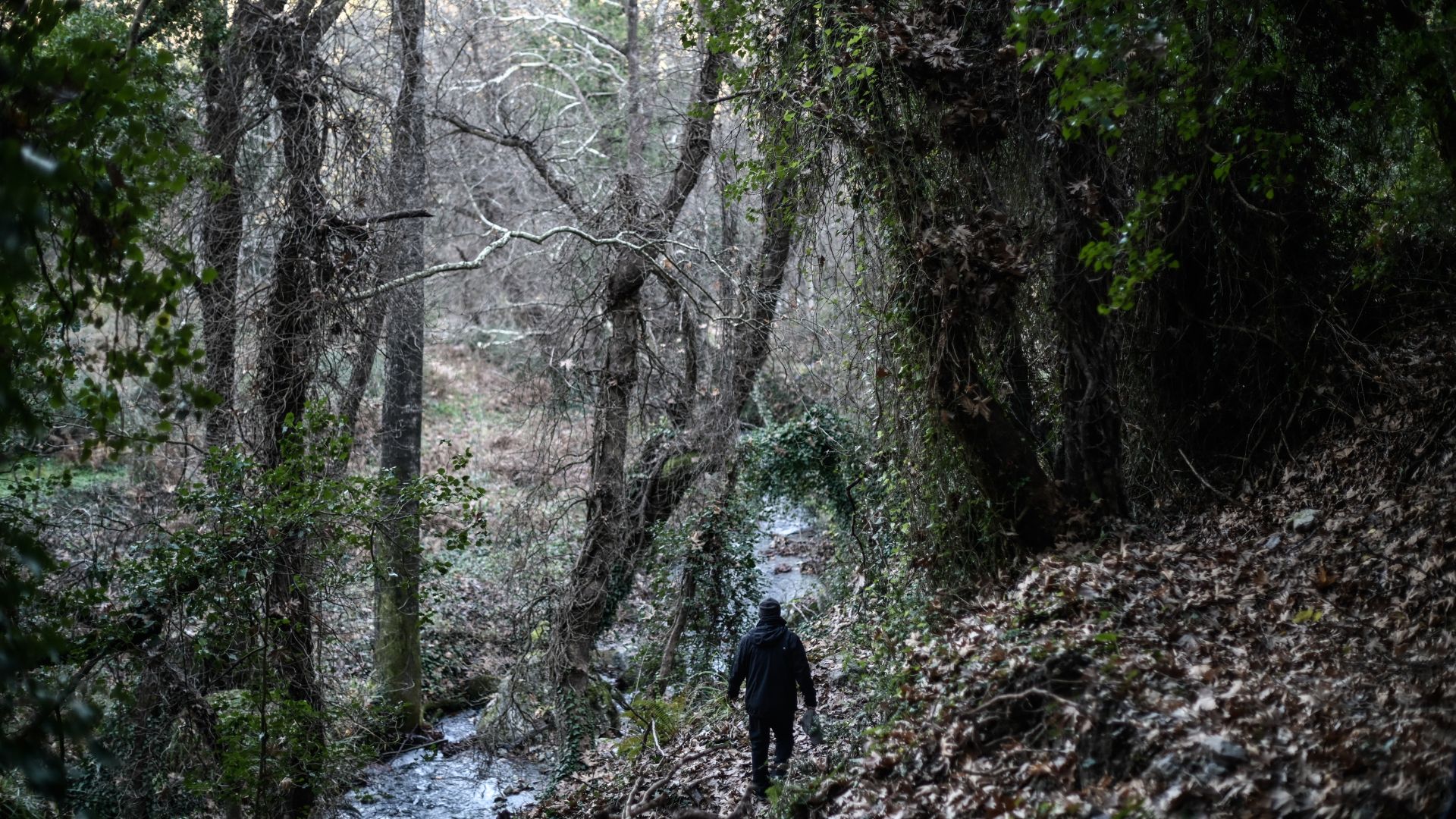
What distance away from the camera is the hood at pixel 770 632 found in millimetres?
7898

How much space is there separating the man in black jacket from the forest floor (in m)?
0.29

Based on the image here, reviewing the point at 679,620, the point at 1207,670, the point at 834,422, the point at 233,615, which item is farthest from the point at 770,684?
the point at 834,422

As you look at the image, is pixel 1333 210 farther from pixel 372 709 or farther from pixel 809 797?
pixel 372 709

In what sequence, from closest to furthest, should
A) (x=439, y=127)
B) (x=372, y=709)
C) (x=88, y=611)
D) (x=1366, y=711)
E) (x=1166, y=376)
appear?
(x=1366, y=711) < (x=88, y=611) < (x=1166, y=376) < (x=372, y=709) < (x=439, y=127)

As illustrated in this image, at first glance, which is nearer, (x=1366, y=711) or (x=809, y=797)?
(x=1366, y=711)

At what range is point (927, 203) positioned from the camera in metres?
8.16

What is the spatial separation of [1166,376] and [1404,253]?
2.06 metres

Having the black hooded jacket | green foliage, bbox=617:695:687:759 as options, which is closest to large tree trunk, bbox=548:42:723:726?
green foliage, bbox=617:695:687:759

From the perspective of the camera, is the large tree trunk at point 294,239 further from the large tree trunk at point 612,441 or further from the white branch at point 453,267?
the large tree trunk at point 612,441

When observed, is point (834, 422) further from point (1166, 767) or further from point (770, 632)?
point (1166, 767)

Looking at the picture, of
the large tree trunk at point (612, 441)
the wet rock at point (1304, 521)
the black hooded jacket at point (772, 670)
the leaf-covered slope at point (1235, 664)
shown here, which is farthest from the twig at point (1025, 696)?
the large tree trunk at point (612, 441)

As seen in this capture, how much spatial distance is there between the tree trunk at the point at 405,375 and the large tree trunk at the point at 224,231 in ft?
5.76

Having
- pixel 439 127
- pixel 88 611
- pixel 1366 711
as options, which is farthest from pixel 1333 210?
pixel 439 127

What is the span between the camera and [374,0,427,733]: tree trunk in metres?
12.4
